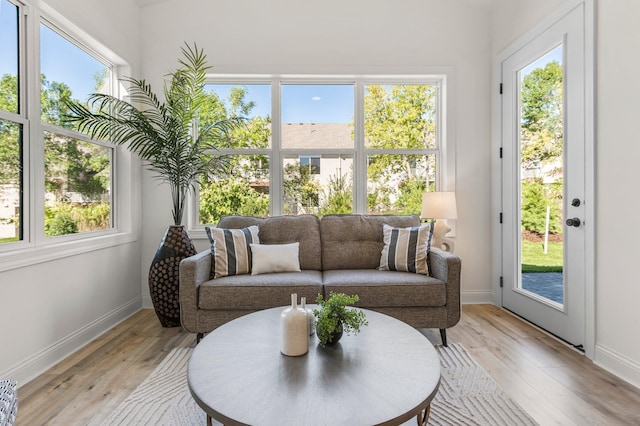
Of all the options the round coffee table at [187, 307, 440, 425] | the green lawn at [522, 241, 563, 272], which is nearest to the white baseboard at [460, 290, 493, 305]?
the green lawn at [522, 241, 563, 272]

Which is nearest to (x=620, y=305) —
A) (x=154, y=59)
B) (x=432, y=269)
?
(x=432, y=269)

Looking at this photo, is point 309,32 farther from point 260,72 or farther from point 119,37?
point 119,37

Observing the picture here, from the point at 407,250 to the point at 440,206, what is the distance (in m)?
0.64

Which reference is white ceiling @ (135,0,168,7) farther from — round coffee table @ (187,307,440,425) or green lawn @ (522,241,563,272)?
green lawn @ (522,241,563,272)

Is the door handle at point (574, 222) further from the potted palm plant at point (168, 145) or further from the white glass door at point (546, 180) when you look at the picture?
the potted palm plant at point (168, 145)

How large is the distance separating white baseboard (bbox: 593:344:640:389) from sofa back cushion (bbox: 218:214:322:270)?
196 centimetres

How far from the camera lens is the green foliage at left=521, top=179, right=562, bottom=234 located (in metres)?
2.63

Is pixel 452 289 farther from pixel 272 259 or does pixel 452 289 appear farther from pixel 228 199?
pixel 228 199

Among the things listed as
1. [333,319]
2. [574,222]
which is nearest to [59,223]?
[333,319]

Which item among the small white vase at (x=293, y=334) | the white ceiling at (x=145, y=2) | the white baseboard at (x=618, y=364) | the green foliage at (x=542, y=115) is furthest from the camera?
the white ceiling at (x=145, y=2)

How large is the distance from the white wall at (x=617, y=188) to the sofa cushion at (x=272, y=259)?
2.04 metres

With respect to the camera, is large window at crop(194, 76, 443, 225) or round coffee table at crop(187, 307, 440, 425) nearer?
round coffee table at crop(187, 307, 440, 425)

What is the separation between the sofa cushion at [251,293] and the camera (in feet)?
7.74

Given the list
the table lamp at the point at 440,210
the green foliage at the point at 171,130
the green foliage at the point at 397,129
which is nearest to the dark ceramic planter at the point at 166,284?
the green foliage at the point at 171,130
